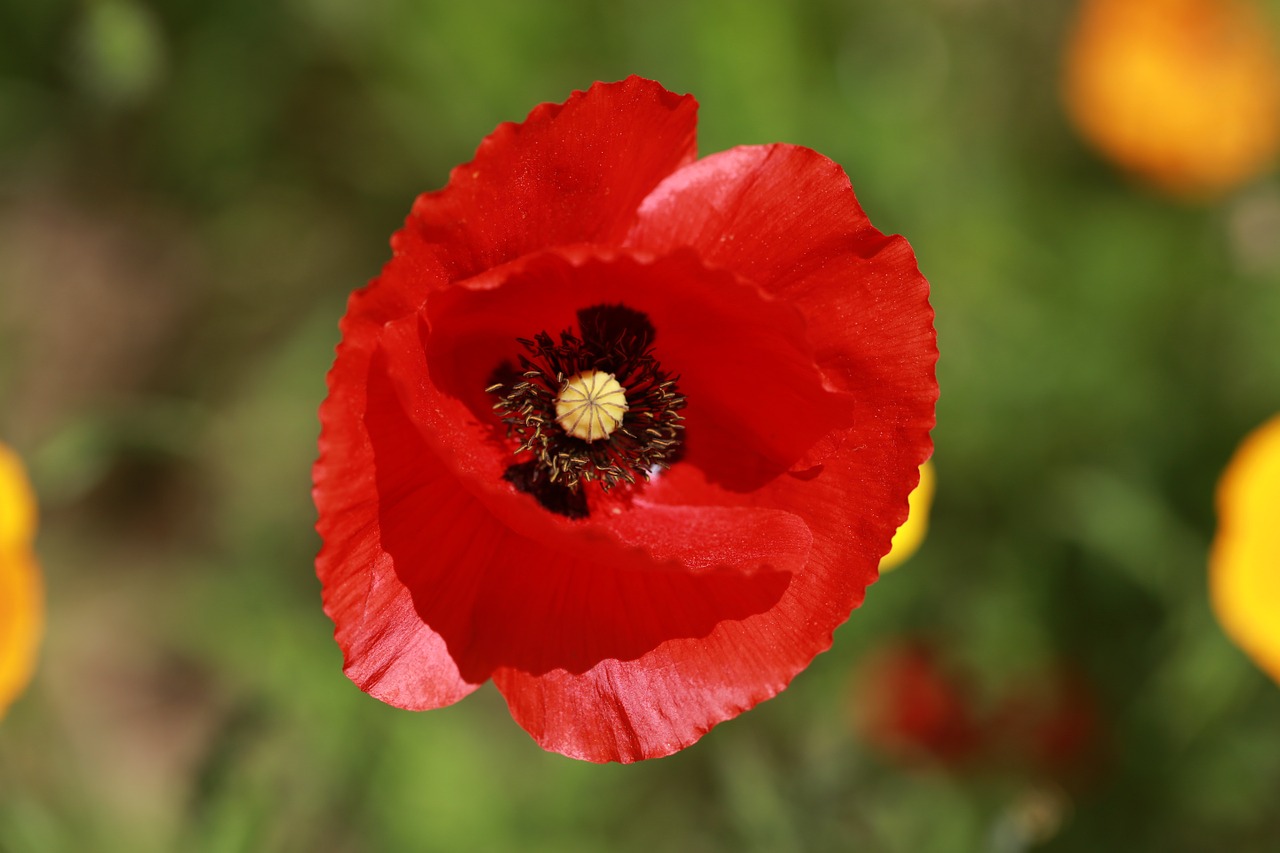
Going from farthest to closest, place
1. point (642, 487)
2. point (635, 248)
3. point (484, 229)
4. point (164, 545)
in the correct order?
point (164, 545) < point (642, 487) < point (635, 248) < point (484, 229)

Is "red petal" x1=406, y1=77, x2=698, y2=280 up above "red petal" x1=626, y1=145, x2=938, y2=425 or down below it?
above

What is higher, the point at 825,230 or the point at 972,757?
the point at 825,230

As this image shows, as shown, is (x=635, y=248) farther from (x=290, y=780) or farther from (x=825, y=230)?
(x=290, y=780)

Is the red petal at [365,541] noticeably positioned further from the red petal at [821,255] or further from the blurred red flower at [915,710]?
the blurred red flower at [915,710]

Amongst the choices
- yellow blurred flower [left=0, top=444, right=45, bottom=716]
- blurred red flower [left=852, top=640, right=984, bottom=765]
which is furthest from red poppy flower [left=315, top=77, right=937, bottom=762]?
blurred red flower [left=852, top=640, right=984, bottom=765]

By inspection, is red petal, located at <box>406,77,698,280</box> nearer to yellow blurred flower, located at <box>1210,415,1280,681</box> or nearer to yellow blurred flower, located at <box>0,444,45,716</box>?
yellow blurred flower, located at <box>0,444,45,716</box>

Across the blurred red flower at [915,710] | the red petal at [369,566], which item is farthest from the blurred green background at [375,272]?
the red petal at [369,566]

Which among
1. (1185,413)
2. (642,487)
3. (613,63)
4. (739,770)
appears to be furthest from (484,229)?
(1185,413)
